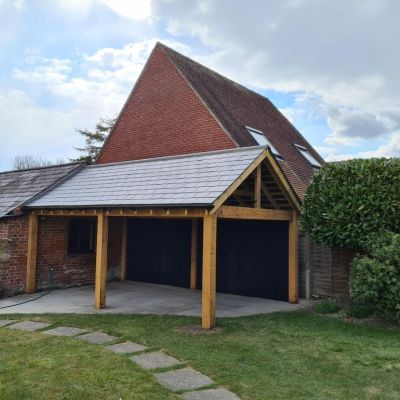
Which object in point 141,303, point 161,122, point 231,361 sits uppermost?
point 161,122

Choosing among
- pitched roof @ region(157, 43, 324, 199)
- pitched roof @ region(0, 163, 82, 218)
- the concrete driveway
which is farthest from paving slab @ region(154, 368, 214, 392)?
pitched roof @ region(157, 43, 324, 199)

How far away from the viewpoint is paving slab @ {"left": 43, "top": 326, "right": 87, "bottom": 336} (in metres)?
6.83

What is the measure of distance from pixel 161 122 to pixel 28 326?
9247 mm

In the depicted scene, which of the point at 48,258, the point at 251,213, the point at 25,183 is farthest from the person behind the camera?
the point at 25,183

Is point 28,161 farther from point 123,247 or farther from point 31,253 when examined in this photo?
point 31,253

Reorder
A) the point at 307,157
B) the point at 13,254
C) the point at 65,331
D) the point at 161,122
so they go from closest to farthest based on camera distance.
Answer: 1. the point at 65,331
2. the point at 13,254
3. the point at 161,122
4. the point at 307,157

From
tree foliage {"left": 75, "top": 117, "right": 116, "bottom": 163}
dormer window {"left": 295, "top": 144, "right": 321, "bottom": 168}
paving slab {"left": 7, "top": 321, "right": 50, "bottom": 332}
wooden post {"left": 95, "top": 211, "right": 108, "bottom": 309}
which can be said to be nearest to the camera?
paving slab {"left": 7, "top": 321, "right": 50, "bottom": 332}

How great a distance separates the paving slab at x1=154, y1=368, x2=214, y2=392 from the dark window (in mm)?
8330

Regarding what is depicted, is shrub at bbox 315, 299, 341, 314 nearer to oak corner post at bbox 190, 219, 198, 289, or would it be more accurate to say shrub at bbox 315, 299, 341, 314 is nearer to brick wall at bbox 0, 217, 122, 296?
oak corner post at bbox 190, 219, 198, 289

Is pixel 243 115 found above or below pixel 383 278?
above

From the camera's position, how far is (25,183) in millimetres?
12898

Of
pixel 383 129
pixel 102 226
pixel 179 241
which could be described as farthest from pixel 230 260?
pixel 383 129

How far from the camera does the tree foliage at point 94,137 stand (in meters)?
31.2

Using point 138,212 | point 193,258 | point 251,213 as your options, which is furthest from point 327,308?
point 138,212
